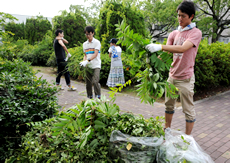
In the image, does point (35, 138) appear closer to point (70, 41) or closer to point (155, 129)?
point (155, 129)

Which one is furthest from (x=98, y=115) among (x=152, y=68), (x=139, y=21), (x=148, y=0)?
(x=148, y=0)

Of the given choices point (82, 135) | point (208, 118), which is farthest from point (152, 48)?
point (208, 118)

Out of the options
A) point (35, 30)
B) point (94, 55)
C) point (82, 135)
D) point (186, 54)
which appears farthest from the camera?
point (35, 30)

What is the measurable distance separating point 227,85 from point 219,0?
10.0 metres

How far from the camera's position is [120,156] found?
6.38 feet

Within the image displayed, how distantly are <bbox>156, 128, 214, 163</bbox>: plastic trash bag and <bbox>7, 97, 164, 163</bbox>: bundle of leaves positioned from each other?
0.19 metres

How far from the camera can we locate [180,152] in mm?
1991

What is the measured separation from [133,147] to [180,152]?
21.6 inches

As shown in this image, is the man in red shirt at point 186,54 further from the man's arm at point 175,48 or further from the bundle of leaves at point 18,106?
the bundle of leaves at point 18,106

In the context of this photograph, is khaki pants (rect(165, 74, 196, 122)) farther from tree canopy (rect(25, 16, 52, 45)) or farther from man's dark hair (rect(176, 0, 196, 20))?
tree canopy (rect(25, 16, 52, 45))

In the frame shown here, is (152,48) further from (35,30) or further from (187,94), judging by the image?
(35,30)

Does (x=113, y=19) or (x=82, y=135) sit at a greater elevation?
(x=113, y=19)

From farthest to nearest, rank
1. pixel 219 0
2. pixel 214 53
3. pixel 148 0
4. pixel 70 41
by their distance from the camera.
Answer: pixel 148 0, pixel 219 0, pixel 70 41, pixel 214 53

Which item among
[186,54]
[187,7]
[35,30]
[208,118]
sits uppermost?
[35,30]
